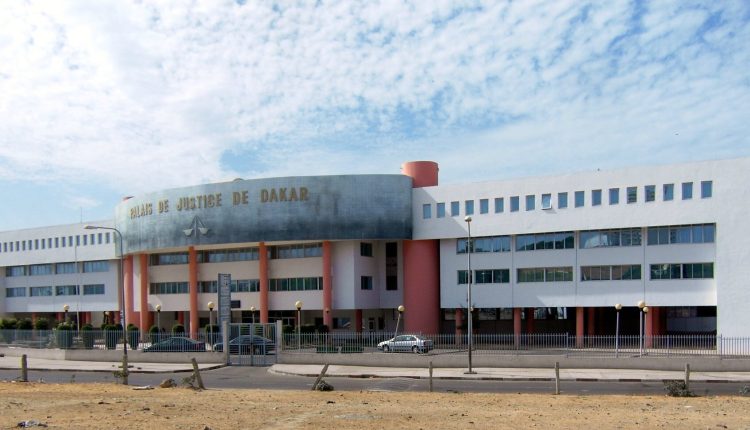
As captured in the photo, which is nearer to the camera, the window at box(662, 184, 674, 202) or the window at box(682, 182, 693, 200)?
the window at box(682, 182, 693, 200)

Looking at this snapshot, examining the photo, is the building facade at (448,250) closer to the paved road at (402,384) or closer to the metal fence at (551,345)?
the metal fence at (551,345)

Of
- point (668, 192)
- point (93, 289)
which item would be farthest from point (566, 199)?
point (93, 289)

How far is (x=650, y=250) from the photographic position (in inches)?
2019

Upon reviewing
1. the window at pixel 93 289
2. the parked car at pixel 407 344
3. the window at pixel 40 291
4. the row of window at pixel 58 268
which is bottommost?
the parked car at pixel 407 344

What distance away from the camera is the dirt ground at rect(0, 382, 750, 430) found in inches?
720

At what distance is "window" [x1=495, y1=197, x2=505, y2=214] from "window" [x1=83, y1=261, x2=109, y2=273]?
44.5 metres

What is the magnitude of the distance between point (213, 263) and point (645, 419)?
54.4m

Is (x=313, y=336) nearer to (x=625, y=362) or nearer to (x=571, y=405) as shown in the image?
(x=625, y=362)

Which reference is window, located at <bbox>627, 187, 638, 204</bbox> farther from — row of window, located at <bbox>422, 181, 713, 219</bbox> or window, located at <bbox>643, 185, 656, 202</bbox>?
window, located at <bbox>643, 185, 656, 202</bbox>

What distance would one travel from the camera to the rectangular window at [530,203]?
180 feet

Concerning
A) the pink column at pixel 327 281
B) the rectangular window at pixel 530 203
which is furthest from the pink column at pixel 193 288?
the rectangular window at pixel 530 203

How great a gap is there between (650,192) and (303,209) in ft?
87.2

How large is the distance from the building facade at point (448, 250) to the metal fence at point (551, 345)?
17.2 feet

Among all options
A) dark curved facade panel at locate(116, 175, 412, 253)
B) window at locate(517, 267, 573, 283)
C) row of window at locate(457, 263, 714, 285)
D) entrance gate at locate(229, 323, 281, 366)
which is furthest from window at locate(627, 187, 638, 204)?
entrance gate at locate(229, 323, 281, 366)
